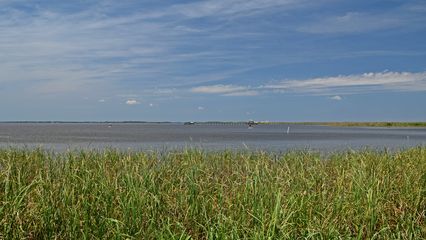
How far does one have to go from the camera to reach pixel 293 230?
249 inches

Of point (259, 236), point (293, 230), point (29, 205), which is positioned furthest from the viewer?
point (29, 205)

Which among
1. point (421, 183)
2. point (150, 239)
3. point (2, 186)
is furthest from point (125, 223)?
point (421, 183)

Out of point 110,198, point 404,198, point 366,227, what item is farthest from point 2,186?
point 404,198

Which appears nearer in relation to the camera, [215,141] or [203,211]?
[203,211]

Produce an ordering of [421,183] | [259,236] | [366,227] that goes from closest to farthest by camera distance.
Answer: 1. [259,236]
2. [366,227]
3. [421,183]

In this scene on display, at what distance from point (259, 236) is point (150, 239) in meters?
1.85

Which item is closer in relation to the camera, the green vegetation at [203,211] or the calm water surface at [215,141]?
the green vegetation at [203,211]

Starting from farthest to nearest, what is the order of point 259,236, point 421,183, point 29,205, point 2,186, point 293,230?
1. point 421,183
2. point 2,186
3. point 29,205
4. point 293,230
5. point 259,236

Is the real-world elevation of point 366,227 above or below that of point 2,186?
below

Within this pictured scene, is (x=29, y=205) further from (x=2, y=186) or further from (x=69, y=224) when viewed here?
(x=2, y=186)

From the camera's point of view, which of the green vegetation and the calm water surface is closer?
the green vegetation

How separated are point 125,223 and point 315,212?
3.05 metres

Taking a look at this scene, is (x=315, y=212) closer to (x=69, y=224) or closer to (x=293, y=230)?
(x=293, y=230)

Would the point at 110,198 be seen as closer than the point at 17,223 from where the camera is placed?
No
